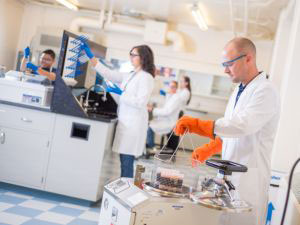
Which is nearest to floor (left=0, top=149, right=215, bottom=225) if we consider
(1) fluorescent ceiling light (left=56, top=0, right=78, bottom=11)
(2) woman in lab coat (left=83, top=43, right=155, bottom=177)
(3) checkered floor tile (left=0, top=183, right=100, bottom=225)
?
(3) checkered floor tile (left=0, top=183, right=100, bottom=225)

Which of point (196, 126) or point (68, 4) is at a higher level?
point (68, 4)

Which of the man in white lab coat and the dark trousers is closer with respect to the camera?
the man in white lab coat

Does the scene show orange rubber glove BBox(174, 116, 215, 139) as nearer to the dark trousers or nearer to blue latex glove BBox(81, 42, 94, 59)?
the dark trousers

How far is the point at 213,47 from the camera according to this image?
787cm

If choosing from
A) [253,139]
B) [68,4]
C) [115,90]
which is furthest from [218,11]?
[253,139]

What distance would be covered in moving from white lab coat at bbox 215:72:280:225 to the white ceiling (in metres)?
3.57

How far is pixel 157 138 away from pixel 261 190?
6079mm

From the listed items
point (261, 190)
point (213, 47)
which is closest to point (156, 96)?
point (213, 47)

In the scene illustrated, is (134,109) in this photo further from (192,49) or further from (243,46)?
(192,49)

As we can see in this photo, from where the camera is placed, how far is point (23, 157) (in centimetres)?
320

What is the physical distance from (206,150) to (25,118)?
72.9 inches

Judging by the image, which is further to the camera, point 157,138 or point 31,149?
point 157,138

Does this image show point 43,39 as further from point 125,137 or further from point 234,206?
point 234,206

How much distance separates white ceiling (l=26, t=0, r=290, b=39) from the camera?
5564mm
